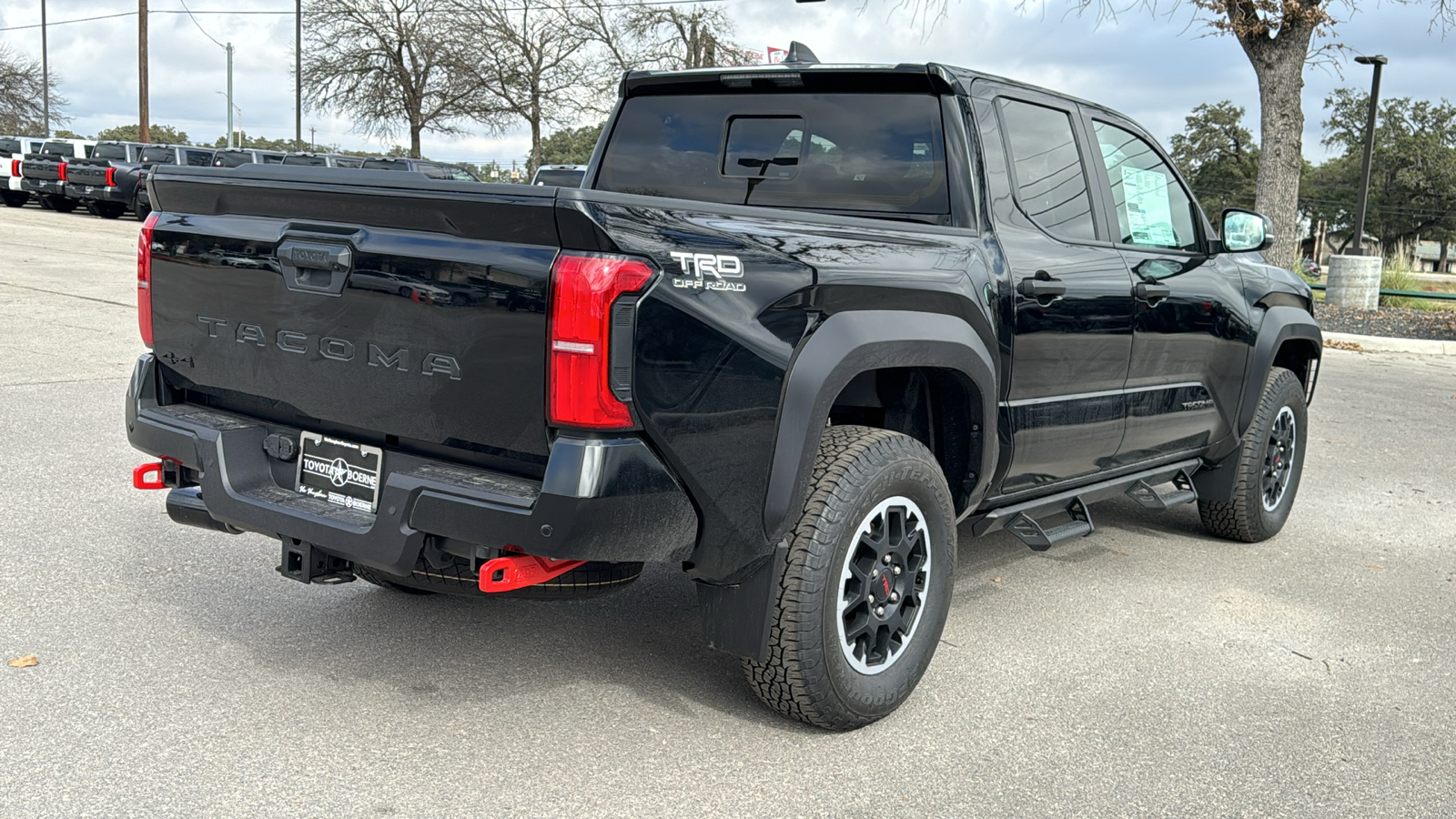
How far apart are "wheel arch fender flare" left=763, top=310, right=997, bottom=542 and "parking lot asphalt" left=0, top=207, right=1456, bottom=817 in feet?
2.51

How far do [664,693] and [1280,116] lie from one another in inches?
638

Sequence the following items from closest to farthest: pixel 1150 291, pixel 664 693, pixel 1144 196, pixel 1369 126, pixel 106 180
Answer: pixel 664 693
pixel 1150 291
pixel 1144 196
pixel 1369 126
pixel 106 180

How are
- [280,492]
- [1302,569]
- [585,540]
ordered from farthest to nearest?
1. [1302,569]
2. [280,492]
3. [585,540]

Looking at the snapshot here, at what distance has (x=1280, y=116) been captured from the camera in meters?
17.2

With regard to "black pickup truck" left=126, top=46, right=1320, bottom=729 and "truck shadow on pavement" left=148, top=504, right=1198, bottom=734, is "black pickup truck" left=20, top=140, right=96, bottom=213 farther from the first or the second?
"black pickup truck" left=126, top=46, right=1320, bottom=729

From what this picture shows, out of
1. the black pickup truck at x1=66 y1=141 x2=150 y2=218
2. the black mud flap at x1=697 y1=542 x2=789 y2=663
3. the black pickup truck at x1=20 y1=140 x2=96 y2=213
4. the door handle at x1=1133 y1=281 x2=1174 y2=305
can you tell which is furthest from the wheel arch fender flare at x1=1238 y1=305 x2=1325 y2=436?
the black pickup truck at x1=20 y1=140 x2=96 y2=213

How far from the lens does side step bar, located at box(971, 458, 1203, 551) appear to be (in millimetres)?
4434

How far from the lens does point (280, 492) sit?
11.5 feet

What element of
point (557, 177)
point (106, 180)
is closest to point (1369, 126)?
point (557, 177)

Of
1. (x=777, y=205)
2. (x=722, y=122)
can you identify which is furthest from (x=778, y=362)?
(x=722, y=122)

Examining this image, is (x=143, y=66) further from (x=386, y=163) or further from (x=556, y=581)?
(x=556, y=581)

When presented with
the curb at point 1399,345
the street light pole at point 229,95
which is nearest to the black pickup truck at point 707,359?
the curb at point 1399,345

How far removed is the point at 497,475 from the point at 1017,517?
2.17 m

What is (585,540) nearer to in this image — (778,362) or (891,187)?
(778,362)
